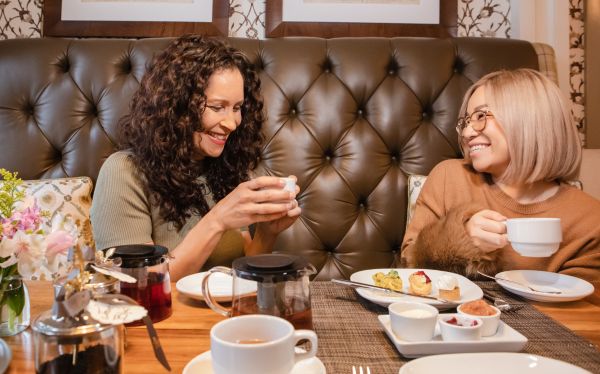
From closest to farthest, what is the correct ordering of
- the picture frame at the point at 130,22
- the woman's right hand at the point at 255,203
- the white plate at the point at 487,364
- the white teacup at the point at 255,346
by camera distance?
1. the white teacup at the point at 255,346
2. the white plate at the point at 487,364
3. the woman's right hand at the point at 255,203
4. the picture frame at the point at 130,22

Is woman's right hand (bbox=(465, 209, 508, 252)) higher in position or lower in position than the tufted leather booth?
lower

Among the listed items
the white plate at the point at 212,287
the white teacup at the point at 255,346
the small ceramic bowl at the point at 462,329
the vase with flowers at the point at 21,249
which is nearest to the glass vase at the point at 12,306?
the vase with flowers at the point at 21,249

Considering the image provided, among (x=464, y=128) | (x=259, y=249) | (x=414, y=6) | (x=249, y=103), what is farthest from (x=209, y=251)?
(x=414, y=6)

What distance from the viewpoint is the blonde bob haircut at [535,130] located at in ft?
4.70

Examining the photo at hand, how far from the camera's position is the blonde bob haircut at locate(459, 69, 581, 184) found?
→ 4.70ft

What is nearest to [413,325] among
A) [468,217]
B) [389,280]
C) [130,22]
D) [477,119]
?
[389,280]

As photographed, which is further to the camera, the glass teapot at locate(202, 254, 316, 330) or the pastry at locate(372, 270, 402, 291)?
the pastry at locate(372, 270, 402, 291)

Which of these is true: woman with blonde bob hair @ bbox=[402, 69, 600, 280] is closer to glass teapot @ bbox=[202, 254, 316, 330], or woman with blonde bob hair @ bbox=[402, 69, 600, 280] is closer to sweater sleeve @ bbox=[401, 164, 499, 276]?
sweater sleeve @ bbox=[401, 164, 499, 276]

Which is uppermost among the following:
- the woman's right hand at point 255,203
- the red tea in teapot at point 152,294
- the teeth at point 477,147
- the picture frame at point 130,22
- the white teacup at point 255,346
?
the picture frame at point 130,22

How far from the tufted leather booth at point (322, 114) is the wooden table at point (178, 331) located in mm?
827

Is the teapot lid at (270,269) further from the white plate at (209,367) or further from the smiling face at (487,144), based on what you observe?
the smiling face at (487,144)

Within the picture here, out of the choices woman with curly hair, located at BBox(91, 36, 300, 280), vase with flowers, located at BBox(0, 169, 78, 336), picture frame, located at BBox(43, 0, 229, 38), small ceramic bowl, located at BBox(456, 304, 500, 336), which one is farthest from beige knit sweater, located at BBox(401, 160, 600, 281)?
picture frame, located at BBox(43, 0, 229, 38)

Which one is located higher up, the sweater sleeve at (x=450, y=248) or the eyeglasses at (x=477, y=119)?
the eyeglasses at (x=477, y=119)

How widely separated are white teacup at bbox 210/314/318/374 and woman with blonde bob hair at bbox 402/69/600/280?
81 cm
